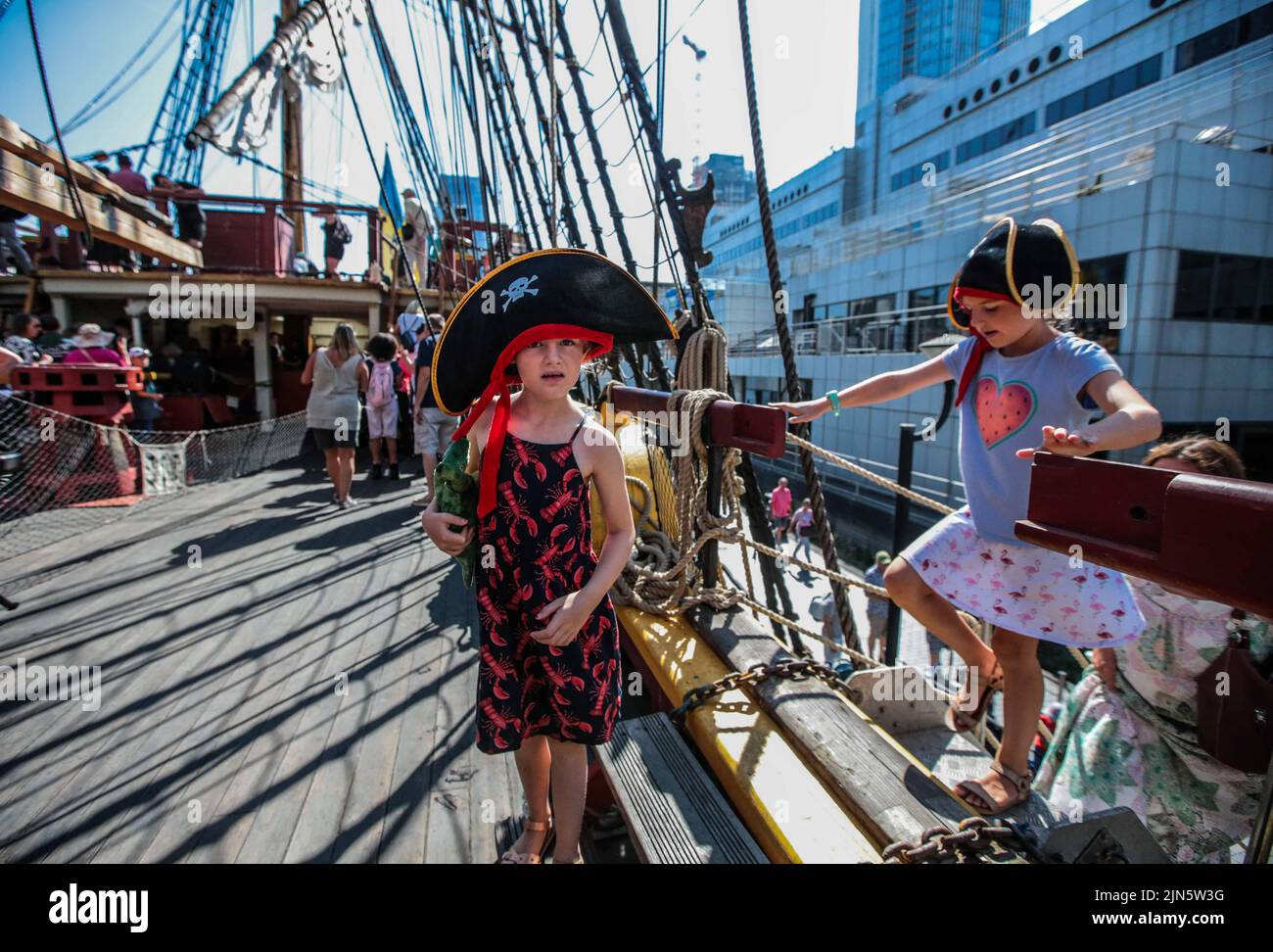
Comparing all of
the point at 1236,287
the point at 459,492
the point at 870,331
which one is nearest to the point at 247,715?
the point at 459,492

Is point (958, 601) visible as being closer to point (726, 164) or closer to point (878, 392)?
point (878, 392)

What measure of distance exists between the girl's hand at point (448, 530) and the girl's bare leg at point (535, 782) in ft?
1.86

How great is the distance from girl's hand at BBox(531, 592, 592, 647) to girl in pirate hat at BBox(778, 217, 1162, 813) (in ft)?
3.23

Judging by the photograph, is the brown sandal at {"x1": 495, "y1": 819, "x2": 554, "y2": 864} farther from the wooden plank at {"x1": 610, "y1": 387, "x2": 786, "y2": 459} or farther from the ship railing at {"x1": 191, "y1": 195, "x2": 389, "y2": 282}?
the ship railing at {"x1": 191, "y1": 195, "x2": 389, "y2": 282}

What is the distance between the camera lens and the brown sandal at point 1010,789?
5.72 feet

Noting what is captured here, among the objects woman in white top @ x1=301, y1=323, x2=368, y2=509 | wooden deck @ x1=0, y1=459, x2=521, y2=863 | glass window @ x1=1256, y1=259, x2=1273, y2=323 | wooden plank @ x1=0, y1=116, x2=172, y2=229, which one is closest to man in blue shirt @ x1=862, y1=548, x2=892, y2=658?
wooden deck @ x1=0, y1=459, x2=521, y2=863

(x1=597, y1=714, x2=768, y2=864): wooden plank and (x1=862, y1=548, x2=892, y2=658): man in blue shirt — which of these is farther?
(x1=862, y1=548, x2=892, y2=658): man in blue shirt

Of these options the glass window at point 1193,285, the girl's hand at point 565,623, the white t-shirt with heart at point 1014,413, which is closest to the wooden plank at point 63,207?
the girl's hand at point 565,623

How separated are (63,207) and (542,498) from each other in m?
5.50

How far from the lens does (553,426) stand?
165 centimetres

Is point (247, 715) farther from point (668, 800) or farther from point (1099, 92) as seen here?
point (1099, 92)

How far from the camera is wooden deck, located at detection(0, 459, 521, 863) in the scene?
1.95 m

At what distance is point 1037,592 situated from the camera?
173 cm

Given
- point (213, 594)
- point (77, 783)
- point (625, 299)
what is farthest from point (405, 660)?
point (625, 299)
